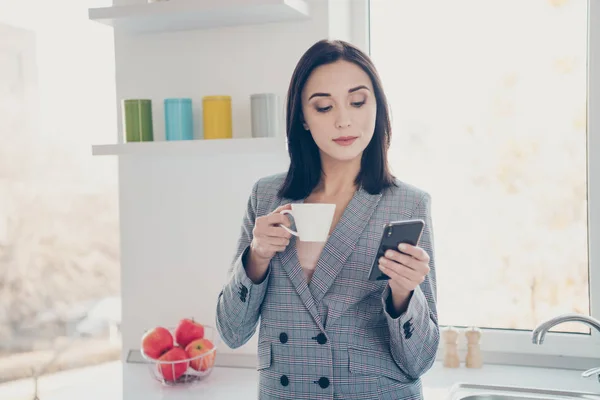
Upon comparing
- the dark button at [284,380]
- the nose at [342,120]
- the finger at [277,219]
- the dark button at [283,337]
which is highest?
the nose at [342,120]

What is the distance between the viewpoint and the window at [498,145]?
191 cm

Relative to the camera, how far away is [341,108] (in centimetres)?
137

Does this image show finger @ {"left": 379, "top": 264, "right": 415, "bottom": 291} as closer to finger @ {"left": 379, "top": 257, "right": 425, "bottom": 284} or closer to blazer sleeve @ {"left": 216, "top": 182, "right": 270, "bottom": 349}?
finger @ {"left": 379, "top": 257, "right": 425, "bottom": 284}

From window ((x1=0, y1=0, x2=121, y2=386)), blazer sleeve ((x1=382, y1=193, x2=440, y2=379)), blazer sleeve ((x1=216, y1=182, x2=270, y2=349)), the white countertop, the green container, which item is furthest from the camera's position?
window ((x1=0, y1=0, x2=121, y2=386))

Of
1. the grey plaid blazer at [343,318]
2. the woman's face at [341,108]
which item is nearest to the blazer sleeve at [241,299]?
the grey plaid blazer at [343,318]

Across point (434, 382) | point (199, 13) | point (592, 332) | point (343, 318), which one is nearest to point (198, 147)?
point (199, 13)

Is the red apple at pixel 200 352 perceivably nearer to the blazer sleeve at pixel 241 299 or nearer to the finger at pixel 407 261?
the blazer sleeve at pixel 241 299

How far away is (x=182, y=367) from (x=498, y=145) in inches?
41.1

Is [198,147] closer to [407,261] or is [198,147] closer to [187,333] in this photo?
[187,333]

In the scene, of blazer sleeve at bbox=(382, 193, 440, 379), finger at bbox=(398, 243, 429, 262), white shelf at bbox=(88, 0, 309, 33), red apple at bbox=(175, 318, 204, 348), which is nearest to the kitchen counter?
red apple at bbox=(175, 318, 204, 348)

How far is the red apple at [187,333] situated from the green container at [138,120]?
523mm

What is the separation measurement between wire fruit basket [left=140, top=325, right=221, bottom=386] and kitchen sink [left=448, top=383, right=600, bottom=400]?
63 cm

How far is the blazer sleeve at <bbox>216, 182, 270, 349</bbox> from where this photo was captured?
1.36 metres

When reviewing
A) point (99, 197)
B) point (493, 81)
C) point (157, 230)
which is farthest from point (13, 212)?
point (493, 81)
